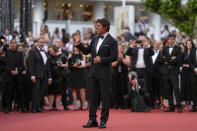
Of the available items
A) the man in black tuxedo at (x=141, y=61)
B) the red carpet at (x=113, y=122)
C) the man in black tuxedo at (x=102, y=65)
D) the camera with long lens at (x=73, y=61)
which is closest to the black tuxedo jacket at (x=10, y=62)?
the red carpet at (x=113, y=122)

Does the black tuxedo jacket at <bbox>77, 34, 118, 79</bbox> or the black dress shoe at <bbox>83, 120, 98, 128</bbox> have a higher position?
the black tuxedo jacket at <bbox>77, 34, 118, 79</bbox>

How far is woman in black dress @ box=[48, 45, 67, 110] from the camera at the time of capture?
16.9m

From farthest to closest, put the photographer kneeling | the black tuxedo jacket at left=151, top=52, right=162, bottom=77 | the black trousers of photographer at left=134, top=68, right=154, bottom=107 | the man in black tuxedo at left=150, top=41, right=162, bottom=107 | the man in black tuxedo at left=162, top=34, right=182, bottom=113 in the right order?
1. the man in black tuxedo at left=150, top=41, right=162, bottom=107
2. the black tuxedo jacket at left=151, top=52, right=162, bottom=77
3. the black trousers of photographer at left=134, top=68, right=154, bottom=107
4. the photographer kneeling
5. the man in black tuxedo at left=162, top=34, right=182, bottom=113

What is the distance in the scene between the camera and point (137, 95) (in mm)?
16312

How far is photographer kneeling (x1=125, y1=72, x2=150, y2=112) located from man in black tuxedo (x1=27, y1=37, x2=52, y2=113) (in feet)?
8.61

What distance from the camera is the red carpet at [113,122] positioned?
11203 mm

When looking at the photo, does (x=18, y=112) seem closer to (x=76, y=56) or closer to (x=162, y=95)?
(x=76, y=56)

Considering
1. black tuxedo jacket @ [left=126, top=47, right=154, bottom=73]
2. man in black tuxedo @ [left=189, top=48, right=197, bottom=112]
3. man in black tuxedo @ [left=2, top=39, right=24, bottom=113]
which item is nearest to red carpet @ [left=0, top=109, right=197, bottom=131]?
man in black tuxedo @ [left=2, top=39, right=24, bottom=113]

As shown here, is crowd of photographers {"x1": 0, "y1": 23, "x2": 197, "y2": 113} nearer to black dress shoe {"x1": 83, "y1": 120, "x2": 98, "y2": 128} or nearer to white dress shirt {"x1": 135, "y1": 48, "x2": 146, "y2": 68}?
white dress shirt {"x1": 135, "y1": 48, "x2": 146, "y2": 68}

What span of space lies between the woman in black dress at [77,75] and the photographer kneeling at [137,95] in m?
1.48

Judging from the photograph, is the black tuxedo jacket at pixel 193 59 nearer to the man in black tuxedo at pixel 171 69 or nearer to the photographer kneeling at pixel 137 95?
the man in black tuxedo at pixel 171 69

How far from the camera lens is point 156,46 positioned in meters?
18.4

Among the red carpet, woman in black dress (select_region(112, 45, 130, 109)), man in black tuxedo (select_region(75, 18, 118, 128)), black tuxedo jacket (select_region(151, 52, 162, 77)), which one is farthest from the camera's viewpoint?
woman in black dress (select_region(112, 45, 130, 109))

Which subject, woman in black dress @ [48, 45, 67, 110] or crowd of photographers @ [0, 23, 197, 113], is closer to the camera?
crowd of photographers @ [0, 23, 197, 113]
